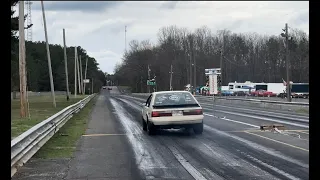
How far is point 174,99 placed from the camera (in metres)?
16.0

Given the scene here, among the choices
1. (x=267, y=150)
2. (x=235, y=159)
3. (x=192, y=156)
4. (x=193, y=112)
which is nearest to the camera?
(x=235, y=159)

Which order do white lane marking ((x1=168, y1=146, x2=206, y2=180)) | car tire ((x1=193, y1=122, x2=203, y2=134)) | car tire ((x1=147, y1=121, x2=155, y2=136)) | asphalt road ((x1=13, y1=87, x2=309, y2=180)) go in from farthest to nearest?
car tire ((x1=193, y1=122, x2=203, y2=134))
car tire ((x1=147, y1=121, x2=155, y2=136))
asphalt road ((x1=13, y1=87, x2=309, y2=180))
white lane marking ((x1=168, y1=146, x2=206, y2=180))

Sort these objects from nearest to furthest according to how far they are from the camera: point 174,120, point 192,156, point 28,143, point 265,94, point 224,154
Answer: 1. point 28,143
2. point 192,156
3. point 224,154
4. point 174,120
5. point 265,94

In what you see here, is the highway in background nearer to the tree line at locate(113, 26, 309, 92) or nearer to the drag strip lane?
the drag strip lane

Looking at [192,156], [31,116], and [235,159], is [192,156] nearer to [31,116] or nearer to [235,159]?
[235,159]

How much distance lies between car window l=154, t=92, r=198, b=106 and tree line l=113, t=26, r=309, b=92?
1820 inches

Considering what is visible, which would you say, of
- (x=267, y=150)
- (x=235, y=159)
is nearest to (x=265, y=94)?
(x=267, y=150)

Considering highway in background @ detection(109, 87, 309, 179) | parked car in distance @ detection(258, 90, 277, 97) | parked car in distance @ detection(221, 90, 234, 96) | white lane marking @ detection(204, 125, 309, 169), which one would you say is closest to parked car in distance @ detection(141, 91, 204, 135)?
highway in background @ detection(109, 87, 309, 179)

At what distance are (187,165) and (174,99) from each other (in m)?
6.78

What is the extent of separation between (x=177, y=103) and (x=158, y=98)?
2.56ft

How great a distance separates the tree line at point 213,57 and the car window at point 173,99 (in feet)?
152

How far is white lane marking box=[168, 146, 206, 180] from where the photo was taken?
26.7 ft

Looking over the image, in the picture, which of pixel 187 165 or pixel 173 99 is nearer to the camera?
pixel 187 165

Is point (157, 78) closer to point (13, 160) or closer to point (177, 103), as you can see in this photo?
point (177, 103)
